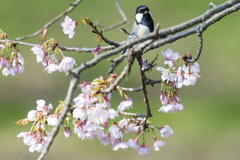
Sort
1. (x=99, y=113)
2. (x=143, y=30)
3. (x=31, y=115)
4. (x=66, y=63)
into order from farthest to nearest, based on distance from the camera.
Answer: (x=143, y=30) < (x=66, y=63) < (x=31, y=115) < (x=99, y=113)

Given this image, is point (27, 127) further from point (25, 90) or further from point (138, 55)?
point (138, 55)

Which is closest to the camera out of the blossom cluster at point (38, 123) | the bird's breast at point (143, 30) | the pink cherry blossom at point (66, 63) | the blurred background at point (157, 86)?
the blossom cluster at point (38, 123)

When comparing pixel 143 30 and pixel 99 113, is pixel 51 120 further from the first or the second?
pixel 143 30

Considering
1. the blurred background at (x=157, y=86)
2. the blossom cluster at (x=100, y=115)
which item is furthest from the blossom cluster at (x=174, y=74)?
the blurred background at (x=157, y=86)

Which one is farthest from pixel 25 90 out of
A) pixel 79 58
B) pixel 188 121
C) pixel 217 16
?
pixel 217 16

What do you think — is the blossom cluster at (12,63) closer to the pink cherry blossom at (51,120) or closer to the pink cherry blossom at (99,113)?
the pink cherry blossom at (51,120)

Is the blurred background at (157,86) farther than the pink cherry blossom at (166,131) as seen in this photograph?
Yes

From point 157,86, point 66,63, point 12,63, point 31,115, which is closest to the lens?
point 31,115

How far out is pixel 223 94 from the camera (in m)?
4.98

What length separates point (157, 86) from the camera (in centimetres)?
466

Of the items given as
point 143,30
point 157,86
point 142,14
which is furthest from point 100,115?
point 157,86

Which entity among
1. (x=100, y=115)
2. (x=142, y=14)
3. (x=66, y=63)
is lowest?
(x=100, y=115)

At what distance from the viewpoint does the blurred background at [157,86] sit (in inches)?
155

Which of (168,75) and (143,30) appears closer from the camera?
(168,75)
